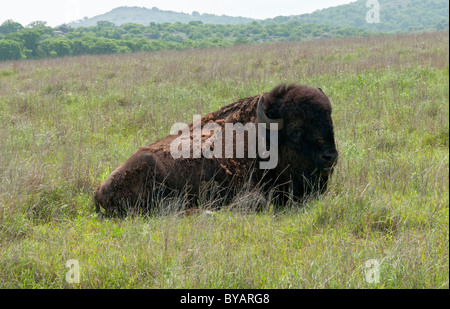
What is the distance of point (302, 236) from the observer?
3895 mm

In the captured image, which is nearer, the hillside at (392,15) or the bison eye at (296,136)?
the bison eye at (296,136)

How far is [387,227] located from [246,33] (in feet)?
234

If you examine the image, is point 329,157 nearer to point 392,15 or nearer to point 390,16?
point 390,16

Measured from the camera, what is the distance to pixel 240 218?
4066 mm

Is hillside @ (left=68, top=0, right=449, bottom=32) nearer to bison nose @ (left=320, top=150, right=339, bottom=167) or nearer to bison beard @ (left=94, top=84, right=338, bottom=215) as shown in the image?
bison beard @ (left=94, top=84, right=338, bottom=215)

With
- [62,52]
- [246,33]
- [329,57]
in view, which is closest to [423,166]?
[329,57]

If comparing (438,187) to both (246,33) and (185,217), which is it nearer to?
(185,217)

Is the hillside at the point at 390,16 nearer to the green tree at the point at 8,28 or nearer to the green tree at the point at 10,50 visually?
the green tree at the point at 8,28

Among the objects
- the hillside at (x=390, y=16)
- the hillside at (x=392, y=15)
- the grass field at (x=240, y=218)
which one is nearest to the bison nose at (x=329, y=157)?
the grass field at (x=240, y=218)

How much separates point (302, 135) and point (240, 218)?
1276mm

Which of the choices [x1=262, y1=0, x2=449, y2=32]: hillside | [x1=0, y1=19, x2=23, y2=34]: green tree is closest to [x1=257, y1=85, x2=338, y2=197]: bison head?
[x1=0, y1=19, x2=23, y2=34]: green tree

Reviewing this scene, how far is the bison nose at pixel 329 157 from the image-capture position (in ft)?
14.5

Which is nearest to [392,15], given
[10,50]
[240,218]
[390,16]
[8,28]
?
[390,16]

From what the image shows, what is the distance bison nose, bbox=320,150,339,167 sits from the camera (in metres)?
4.41
